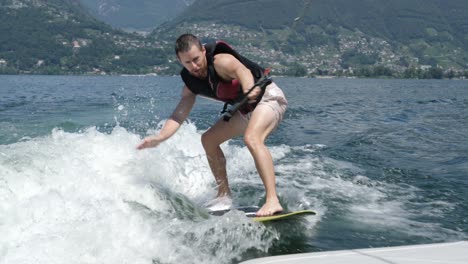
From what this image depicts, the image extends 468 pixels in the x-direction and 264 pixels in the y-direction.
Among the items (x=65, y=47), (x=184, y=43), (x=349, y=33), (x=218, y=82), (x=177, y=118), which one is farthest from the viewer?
(x=349, y=33)

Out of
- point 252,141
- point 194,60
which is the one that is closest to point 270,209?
point 252,141

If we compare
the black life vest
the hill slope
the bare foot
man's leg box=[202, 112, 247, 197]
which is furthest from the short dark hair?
the hill slope

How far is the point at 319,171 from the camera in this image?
9.48 metres

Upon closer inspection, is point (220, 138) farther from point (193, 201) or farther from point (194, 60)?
point (194, 60)

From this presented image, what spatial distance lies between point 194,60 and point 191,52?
0.35 ft

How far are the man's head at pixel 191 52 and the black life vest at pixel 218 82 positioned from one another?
0.14m

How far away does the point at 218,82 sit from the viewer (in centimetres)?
596

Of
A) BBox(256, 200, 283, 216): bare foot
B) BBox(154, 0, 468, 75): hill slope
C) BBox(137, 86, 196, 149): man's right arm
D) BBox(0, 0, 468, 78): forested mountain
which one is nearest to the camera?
BBox(256, 200, 283, 216): bare foot

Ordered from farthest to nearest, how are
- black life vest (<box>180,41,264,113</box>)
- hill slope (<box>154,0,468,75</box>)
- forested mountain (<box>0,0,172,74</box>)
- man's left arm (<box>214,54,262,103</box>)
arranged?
1. hill slope (<box>154,0,468,75</box>)
2. forested mountain (<box>0,0,172,74</box>)
3. black life vest (<box>180,41,264,113</box>)
4. man's left arm (<box>214,54,262,103</box>)

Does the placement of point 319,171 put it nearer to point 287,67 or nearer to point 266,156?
point 266,156

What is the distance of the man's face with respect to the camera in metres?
5.56

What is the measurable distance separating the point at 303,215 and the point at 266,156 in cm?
71

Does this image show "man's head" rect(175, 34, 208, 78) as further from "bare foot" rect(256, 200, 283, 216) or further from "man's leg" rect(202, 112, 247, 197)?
"bare foot" rect(256, 200, 283, 216)

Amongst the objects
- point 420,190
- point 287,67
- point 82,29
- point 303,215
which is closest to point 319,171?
point 420,190
